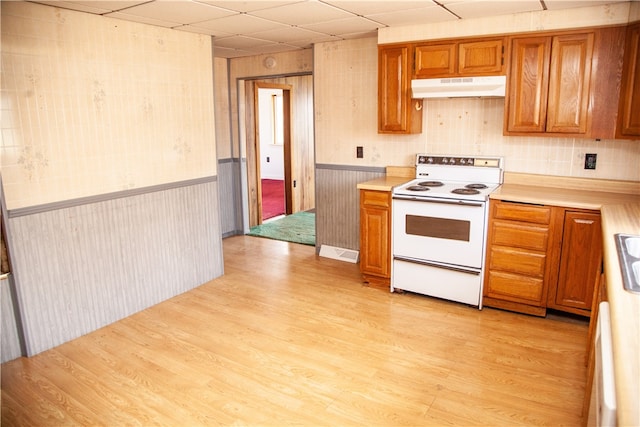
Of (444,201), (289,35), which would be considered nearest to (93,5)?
(289,35)

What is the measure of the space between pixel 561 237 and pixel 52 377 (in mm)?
3388

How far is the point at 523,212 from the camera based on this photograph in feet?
10.8

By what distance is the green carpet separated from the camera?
18.6ft

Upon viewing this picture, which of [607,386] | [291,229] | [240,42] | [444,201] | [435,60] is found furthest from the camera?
[291,229]

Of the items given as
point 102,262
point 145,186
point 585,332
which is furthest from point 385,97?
point 102,262

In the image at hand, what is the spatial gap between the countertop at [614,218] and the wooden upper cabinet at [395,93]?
0.51m

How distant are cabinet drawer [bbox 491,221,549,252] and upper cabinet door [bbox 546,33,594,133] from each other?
757mm

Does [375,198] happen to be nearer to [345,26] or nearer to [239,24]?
[345,26]

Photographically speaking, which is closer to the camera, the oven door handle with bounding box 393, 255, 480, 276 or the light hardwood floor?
the light hardwood floor

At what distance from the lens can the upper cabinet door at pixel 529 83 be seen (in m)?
3.35

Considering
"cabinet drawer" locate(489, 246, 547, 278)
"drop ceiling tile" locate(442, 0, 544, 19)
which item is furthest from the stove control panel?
"drop ceiling tile" locate(442, 0, 544, 19)

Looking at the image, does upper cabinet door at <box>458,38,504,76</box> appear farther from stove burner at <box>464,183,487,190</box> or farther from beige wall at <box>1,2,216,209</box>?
beige wall at <box>1,2,216,209</box>

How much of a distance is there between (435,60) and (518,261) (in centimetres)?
170

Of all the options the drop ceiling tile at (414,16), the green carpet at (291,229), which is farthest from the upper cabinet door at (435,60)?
the green carpet at (291,229)
